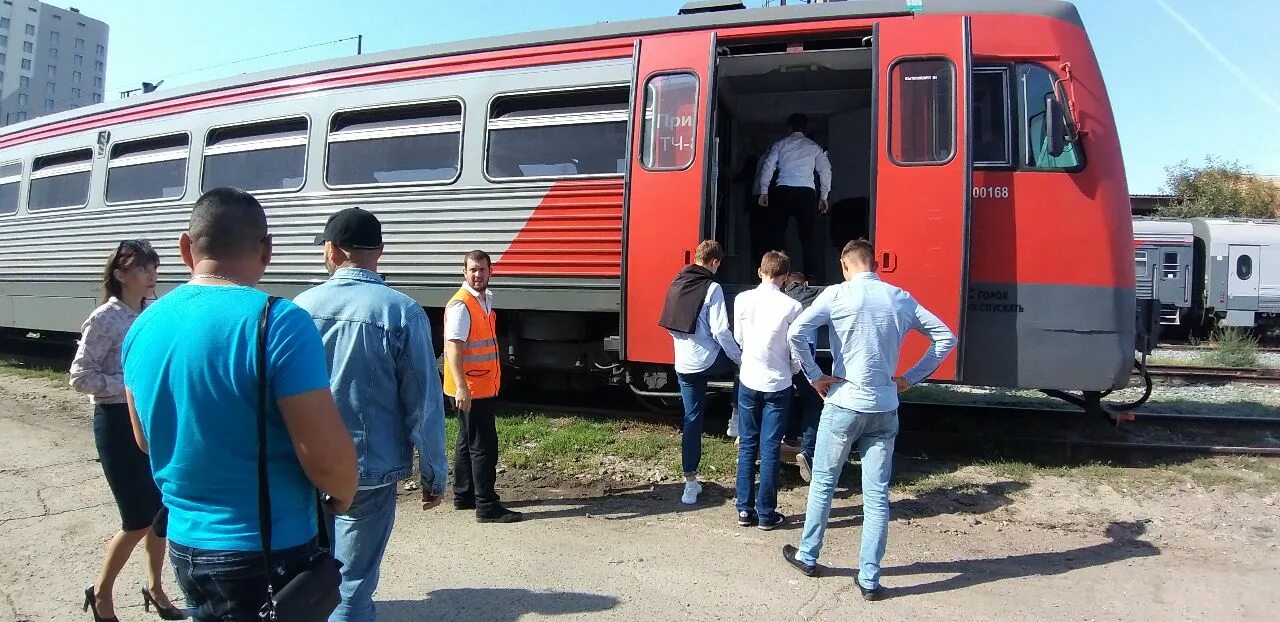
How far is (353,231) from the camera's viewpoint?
97.3 inches

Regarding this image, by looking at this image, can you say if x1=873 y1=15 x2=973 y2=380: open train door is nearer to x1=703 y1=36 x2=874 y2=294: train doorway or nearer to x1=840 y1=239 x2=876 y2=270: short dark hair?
x1=703 y1=36 x2=874 y2=294: train doorway

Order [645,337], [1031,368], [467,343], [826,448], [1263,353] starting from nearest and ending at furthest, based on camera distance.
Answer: [826,448] < [467,343] < [1031,368] < [645,337] < [1263,353]

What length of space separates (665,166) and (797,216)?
1.42 m

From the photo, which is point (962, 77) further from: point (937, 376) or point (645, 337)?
point (645, 337)

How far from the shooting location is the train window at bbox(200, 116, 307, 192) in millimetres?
6961

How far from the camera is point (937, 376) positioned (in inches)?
196

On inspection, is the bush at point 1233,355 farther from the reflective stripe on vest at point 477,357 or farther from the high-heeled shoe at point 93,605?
the high-heeled shoe at point 93,605

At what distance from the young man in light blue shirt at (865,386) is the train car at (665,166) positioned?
5.05 ft

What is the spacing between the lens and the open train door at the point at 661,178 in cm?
536

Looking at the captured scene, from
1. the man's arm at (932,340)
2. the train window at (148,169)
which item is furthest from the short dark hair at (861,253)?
the train window at (148,169)

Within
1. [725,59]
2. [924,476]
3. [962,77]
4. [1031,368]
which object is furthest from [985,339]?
[725,59]

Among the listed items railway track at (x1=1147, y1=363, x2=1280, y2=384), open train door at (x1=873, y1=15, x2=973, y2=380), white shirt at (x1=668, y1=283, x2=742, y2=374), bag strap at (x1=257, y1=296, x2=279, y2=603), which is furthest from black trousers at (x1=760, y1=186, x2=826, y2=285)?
railway track at (x1=1147, y1=363, x2=1280, y2=384)

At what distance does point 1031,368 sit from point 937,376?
61cm

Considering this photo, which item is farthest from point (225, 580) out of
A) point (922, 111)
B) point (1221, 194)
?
point (1221, 194)
